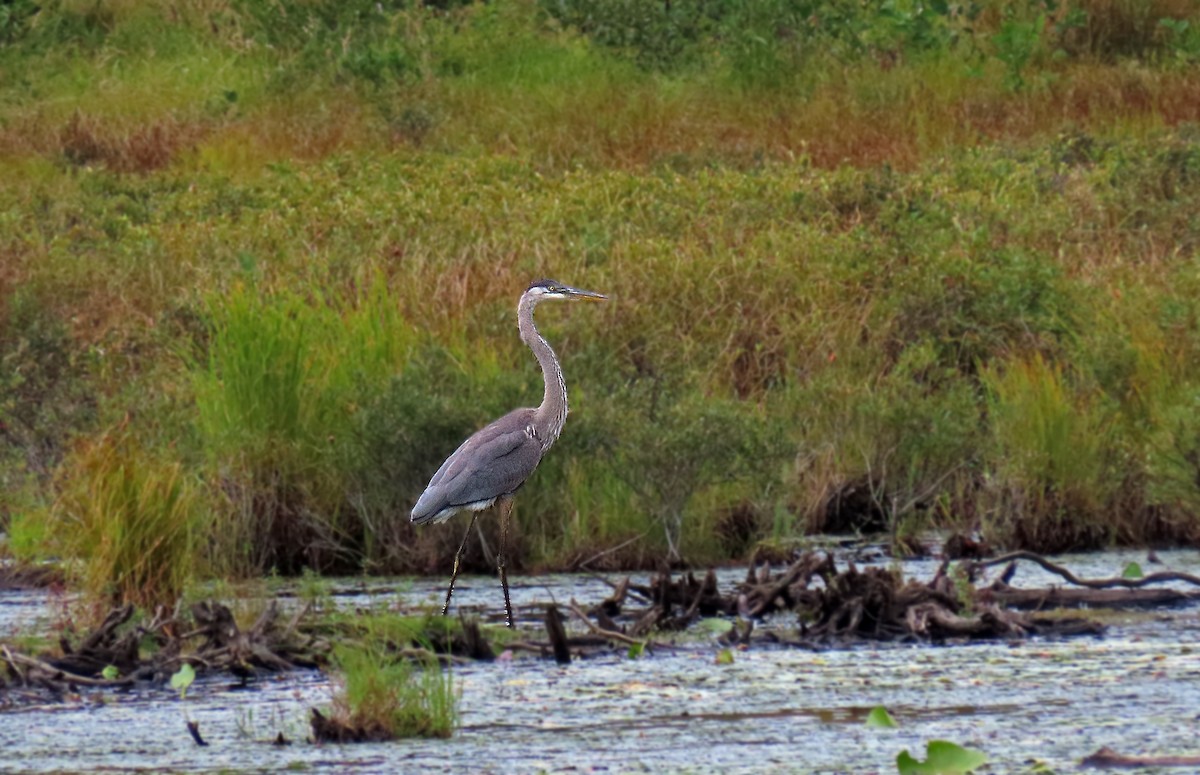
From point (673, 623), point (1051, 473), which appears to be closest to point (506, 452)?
point (673, 623)

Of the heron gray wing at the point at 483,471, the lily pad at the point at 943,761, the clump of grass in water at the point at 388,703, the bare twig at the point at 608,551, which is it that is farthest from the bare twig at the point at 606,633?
the lily pad at the point at 943,761

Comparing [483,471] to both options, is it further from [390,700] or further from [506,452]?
[390,700]

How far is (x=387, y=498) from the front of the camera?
8.28 meters

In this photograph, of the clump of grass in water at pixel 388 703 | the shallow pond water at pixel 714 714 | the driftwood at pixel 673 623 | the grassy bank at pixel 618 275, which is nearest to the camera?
the shallow pond water at pixel 714 714

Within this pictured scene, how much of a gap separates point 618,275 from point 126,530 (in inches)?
167

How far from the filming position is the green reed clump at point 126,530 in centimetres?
671

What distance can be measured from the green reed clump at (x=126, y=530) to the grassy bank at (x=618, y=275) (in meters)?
0.02

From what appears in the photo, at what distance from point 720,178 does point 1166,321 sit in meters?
4.25

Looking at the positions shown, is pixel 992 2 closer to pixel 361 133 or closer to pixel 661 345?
pixel 361 133

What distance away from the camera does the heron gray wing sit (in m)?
6.33

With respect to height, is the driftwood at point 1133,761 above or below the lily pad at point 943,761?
below

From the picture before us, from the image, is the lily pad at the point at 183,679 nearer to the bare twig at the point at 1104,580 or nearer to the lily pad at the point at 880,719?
the lily pad at the point at 880,719

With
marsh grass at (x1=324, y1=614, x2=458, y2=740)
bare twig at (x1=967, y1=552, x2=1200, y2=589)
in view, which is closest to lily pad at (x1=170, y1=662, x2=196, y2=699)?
marsh grass at (x1=324, y1=614, x2=458, y2=740)

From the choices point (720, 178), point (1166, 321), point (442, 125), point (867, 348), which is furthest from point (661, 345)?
point (442, 125)
